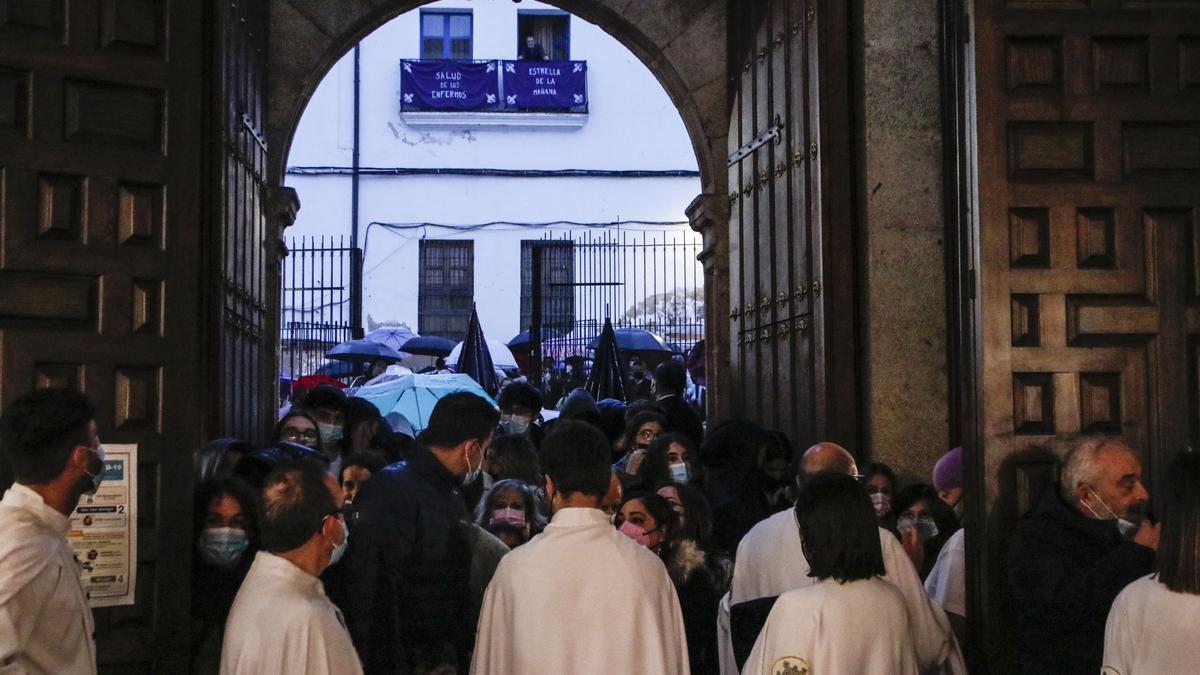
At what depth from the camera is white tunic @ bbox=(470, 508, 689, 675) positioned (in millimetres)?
4594

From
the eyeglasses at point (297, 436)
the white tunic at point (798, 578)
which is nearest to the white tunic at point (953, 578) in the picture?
the white tunic at point (798, 578)

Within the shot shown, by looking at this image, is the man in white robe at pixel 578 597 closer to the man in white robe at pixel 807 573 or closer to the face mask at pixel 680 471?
the man in white robe at pixel 807 573

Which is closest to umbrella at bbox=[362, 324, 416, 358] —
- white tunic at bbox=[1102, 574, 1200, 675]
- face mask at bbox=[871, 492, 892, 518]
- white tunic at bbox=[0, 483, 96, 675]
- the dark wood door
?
the dark wood door

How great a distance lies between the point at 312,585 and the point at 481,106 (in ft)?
85.8

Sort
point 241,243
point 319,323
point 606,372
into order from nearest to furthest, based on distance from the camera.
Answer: point 241,243 < point 606,372 < point 319,323

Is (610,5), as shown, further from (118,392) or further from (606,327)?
(118,392)

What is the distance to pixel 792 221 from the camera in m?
9.98

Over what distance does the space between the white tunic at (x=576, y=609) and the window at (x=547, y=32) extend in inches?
1033

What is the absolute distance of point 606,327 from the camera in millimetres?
14828

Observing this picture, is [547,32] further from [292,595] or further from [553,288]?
[292,595]

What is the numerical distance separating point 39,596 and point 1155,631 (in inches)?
123

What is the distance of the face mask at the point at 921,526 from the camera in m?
7.43

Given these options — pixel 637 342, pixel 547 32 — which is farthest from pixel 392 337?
pixel 547 32

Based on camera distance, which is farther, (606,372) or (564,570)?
(606,372)
